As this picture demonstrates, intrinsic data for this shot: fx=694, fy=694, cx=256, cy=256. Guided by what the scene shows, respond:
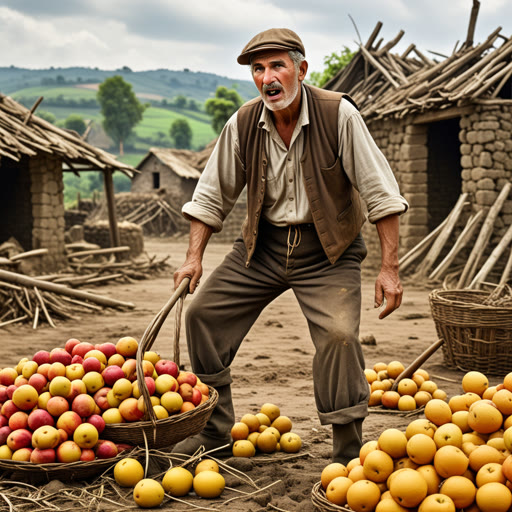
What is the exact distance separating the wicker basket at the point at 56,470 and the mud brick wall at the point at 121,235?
11.6 metres

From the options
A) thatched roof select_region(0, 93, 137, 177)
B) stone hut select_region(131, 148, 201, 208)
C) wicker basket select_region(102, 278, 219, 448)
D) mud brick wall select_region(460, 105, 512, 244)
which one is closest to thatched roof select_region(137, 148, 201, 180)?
stone hut select_region(131, 148, 201, 208)

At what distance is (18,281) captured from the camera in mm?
7867

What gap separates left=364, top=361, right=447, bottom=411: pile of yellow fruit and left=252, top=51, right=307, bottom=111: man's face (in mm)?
1955

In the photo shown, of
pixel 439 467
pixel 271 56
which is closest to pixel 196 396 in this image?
pixel 439 467

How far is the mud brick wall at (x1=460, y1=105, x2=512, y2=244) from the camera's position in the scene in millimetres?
9891

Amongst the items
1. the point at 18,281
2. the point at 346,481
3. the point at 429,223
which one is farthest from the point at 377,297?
the point at 429,223

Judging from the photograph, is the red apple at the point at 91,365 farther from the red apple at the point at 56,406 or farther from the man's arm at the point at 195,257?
the man's arm at the point at 195,257

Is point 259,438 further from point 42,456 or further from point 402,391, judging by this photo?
point 402,391

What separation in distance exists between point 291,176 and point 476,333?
245 centimetres

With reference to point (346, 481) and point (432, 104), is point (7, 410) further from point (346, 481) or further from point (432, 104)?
point (432, 104)

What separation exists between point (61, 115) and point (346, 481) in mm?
106439

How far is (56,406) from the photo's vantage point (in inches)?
111

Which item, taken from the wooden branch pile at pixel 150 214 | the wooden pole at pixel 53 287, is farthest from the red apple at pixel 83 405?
the wooden branch pile at pixel 150 214

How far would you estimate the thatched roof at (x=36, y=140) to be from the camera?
9867 mm
